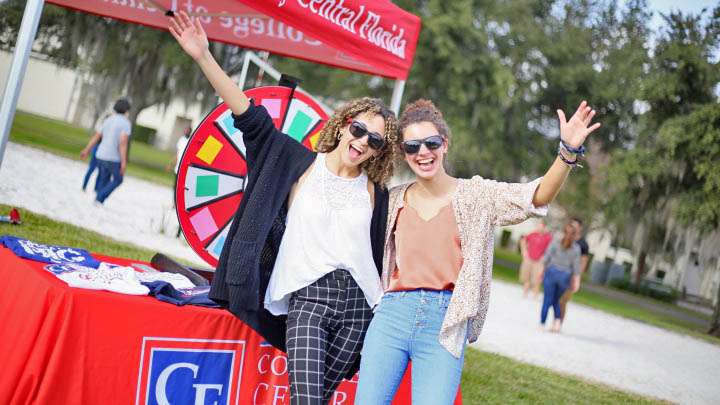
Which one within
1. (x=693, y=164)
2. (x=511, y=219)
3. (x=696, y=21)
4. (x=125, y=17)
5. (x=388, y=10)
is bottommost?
(x=511, y=219)

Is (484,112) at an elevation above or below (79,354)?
above

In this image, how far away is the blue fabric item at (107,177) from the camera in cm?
1016

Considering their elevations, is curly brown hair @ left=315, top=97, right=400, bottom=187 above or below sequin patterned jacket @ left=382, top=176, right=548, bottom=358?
above

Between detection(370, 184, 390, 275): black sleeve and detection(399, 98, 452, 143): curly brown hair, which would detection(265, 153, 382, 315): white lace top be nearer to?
detection(370, 184, 390, 275): black sleeve

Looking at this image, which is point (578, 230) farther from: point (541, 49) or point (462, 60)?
point (541, 49)

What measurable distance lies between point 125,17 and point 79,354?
311 centimetres

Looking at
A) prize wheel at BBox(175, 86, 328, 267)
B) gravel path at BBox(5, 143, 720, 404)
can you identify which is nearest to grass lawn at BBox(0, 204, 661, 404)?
gravel path at BBox(5, 143, 720, 404)

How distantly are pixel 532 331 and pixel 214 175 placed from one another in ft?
24.8

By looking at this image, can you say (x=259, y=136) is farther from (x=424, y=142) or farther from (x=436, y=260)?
(x=436, y=260)

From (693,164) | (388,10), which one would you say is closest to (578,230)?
(388,10)

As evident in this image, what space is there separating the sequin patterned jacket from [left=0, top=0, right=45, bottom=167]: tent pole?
7.05 feet

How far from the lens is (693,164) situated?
1850cm

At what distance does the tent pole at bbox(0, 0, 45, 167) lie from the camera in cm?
338

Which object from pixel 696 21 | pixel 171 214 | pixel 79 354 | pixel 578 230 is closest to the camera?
pixel 79 354
